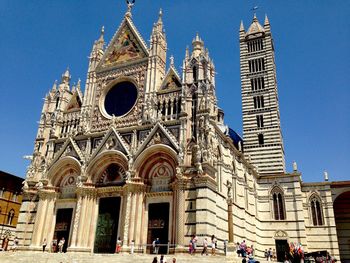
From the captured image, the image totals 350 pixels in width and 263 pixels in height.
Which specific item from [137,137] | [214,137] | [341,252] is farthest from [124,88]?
[341,252]

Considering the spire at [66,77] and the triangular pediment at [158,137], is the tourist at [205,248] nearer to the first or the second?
the triangular pediment at [158,137]

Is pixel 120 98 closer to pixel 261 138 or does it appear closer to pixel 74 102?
pixel 74 102

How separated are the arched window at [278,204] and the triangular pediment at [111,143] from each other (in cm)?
1678

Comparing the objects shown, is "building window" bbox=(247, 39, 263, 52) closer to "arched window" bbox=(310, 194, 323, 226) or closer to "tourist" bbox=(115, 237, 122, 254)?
"arched window" bbox=(310, 194, 323, 226)

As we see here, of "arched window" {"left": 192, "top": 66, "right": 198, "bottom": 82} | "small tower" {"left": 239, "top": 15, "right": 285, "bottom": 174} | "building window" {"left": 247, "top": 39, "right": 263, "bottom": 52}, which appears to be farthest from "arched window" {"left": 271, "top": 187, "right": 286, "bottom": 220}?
"building window" {"left": 247, "top": 39, "right": 263, "bottom": 52}

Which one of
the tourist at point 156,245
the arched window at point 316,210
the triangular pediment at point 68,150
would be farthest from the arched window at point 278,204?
the triangular pediment at point 68,150

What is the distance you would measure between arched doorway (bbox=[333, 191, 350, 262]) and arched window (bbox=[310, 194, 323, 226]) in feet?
13.2

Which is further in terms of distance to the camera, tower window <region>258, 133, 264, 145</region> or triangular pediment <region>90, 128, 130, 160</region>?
tower window <region>258, 133, 264, 145</region>

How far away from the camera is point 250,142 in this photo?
37188mm

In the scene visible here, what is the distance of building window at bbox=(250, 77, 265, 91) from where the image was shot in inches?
1537

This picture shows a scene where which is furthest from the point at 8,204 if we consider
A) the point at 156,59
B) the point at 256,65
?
the point at 256,65

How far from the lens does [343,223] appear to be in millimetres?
34844

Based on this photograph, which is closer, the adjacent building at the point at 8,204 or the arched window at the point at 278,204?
the arched window at the point at 278,204

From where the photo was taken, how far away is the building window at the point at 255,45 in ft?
135
